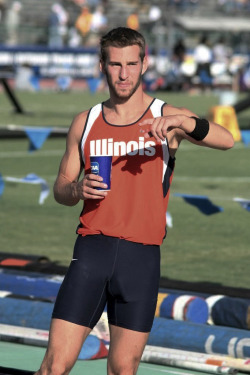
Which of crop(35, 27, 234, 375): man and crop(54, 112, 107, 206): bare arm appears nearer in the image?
crop(35, 27, 234, 375): man

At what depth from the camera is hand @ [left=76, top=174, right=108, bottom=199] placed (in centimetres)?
522

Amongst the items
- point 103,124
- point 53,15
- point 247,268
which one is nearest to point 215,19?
point 53,15

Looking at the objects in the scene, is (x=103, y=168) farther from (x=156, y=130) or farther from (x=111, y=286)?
(x=111, y=286)

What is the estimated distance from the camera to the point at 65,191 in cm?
566

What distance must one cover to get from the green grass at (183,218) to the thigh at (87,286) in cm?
452

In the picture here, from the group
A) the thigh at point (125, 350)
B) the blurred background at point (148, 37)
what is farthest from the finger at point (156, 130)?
the blurred background at point (148, 37)

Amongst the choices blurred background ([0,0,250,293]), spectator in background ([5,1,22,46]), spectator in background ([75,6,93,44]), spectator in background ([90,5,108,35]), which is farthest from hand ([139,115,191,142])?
spectator in background ([5,1,22,46])

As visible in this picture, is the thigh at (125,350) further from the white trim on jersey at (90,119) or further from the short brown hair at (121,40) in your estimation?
the short brown hair at (121,40)

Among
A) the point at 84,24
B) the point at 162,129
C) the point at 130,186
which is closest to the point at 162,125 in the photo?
the point at 162,129

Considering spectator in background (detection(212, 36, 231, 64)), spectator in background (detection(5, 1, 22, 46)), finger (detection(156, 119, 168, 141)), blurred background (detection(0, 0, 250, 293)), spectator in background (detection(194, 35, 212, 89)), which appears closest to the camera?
finger (detection(156, 119, 168, 141))

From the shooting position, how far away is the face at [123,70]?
5.50 m

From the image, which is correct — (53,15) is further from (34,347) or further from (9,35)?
(34,347)

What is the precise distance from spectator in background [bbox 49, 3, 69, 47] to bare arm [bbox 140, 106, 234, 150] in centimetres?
4624

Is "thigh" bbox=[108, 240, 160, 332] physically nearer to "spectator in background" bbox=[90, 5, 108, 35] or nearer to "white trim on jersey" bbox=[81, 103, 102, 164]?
"white trim on jersey" bbox=[81, 103, 102, 164]
